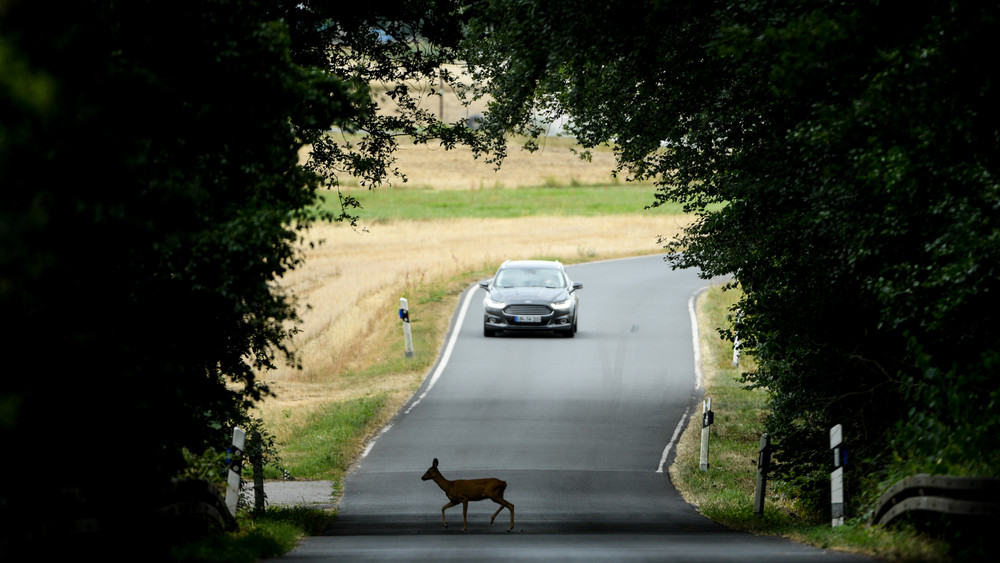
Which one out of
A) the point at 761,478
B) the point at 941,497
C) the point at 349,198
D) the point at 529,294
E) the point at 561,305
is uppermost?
the point at 349,198

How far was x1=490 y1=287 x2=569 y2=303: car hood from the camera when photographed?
27.9 meters

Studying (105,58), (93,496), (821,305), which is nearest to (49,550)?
(93,496)

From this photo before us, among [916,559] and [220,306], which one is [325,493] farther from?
[916,559]

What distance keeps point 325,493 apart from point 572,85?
6.41 metres

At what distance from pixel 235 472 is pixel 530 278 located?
17.4m

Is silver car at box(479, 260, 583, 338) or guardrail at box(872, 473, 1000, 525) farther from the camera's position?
silver car at box(479, 260, 583, 338)

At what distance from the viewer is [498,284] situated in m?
28.7

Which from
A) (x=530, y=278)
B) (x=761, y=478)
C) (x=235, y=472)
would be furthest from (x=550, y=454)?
(x=530, y=278)

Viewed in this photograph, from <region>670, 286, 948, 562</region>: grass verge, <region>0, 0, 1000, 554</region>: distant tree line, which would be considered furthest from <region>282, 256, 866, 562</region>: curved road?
<region>0, 0, 1000, 554</region>: distant tree line

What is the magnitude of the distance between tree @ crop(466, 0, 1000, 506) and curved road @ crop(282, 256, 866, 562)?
200cm

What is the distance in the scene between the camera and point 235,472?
12.0 metres

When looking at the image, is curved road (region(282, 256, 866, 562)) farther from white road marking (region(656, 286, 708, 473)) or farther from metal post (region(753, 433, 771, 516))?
metal post (region(753, 433, 771, 516))

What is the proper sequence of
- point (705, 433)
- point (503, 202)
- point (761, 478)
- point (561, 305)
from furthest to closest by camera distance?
point (503, 202) < point (561, 305) < point (705, 433) < point (761, 478)

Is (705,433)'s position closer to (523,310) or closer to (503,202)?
(523,310)
